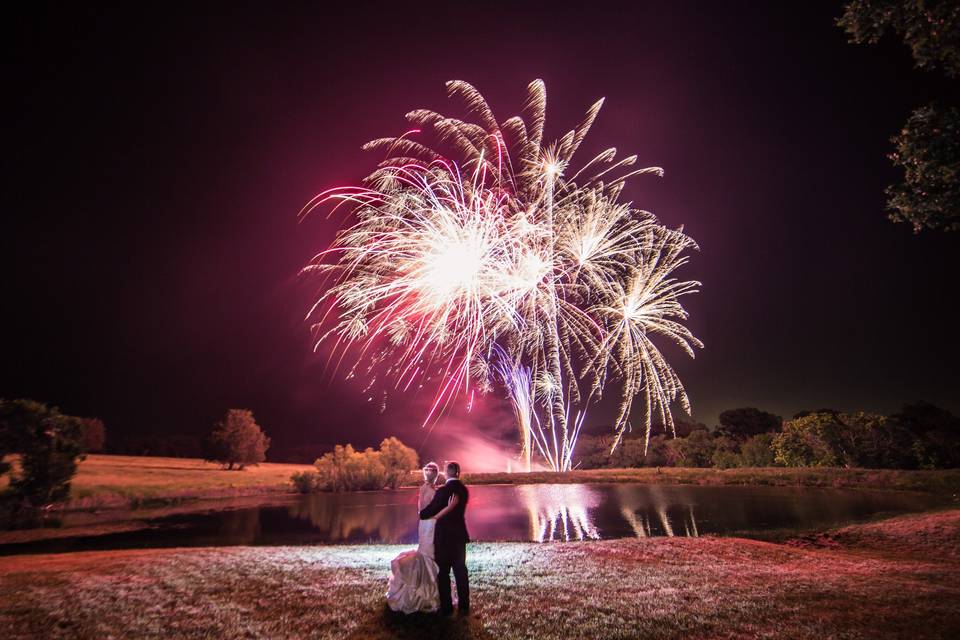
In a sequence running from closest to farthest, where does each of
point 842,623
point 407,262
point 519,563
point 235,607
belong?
point 842,623
point 235,607
point 519,563
point 407,262

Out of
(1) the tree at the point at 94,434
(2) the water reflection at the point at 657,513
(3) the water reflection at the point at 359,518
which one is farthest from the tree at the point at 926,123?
(1) the tree at the point at 94,434

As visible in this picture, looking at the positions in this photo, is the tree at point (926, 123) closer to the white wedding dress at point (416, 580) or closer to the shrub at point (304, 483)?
the white wedding dress at point (416, 580)

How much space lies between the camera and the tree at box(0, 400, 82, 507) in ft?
141

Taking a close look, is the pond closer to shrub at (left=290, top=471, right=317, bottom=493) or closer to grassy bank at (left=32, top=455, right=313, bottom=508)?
grassy bank at (left=32, top=455, right=313, bottom=508)

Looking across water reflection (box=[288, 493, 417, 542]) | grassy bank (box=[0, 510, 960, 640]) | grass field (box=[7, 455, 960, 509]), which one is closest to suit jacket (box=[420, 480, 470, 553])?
grassy bank (box=[0, 510, 960, 640])

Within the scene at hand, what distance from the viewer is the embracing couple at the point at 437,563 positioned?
8.80m

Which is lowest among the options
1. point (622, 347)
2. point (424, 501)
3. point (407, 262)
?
point (424, 501)

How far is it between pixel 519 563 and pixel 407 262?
1383cm

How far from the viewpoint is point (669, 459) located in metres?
97.9

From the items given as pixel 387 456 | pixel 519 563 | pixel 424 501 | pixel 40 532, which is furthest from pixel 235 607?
pixel 387 456

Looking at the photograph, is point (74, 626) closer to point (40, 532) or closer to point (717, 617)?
point (717, 617)

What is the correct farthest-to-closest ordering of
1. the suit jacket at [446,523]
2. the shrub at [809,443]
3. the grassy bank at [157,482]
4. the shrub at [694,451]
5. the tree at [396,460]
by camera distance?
the shrub at [694,451]
the tree at [396,460]
the shrub at [809,443]
the grassy bank at [157,482]
the suit jacket at [446,523]

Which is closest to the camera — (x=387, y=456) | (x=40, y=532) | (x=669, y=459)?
(x=40, y=532)

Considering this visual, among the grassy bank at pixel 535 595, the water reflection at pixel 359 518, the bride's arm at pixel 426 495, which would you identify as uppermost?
the bride's arm at pixel 426 495
